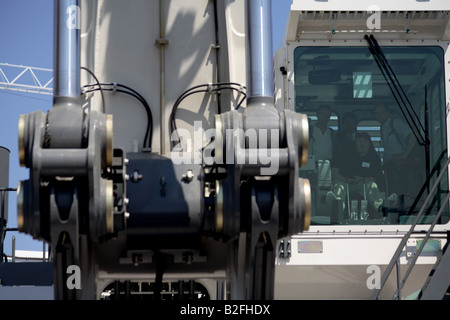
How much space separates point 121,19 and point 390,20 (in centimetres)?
453

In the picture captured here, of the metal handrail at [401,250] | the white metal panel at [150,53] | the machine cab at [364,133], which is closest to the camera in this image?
the white metal panel at [150,53]

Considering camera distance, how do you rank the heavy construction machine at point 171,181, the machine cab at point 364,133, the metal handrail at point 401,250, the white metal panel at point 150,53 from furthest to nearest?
the machine cab at point 364,133
the metal handrail at point 401,250
the white metal panel at point 150,53
the heavy construction machine at point 171,181

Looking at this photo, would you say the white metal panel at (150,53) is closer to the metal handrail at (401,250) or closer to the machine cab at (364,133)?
the metal handrail at (401,250)

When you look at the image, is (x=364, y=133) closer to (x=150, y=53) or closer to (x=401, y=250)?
(x=401, y=250)

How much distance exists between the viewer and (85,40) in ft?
14.6

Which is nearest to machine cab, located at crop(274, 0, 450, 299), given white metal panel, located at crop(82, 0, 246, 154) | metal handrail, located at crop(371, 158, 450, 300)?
metal handrail, located at crop(371, 158, 450, 300)

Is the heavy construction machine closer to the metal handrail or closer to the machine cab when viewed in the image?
the metal handrail

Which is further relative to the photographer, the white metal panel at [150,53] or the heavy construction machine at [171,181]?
the white metal panel at [150,53]

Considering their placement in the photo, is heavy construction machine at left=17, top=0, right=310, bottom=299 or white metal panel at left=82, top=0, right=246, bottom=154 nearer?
heavy construction machine at left=17, top=0, right=310, bottom=299

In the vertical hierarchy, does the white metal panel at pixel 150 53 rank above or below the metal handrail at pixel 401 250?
above

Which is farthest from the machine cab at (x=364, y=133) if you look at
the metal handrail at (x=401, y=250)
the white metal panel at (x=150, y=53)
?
the white metal panel at (x=150, y=53)

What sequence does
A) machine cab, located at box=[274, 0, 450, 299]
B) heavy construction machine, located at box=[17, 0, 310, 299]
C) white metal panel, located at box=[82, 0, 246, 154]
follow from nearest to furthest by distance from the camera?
heavy construction machine, located at box=[17, 0, 310, 299]
white metal panel, located at box=[82, 0, 246, 154]
machine cab, located at box=[274, 0, 450, 299]
